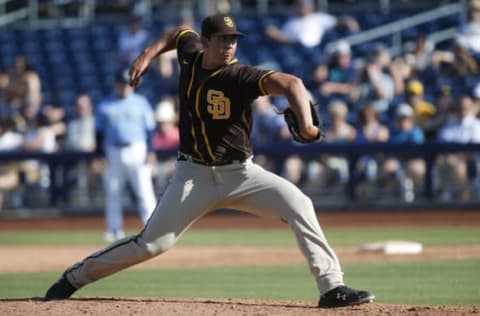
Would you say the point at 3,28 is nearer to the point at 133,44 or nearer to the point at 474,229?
the point at 133,44

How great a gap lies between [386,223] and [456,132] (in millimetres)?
1797

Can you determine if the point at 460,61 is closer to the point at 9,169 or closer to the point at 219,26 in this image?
the point at 9,169

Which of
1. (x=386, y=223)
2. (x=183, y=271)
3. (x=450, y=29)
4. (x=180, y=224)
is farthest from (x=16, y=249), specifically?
(x=450, y=29)

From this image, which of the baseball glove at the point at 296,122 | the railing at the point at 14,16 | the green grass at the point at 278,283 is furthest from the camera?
the railing at the point at 14,16

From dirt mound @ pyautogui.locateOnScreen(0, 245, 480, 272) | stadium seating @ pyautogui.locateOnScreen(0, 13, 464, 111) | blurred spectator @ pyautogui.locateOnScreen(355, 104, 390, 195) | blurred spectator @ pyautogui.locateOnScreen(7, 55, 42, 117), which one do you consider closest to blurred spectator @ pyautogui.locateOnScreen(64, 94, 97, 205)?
blurred spectator @ pyautogui.locateOnScreen(7, 55, 42, 117)

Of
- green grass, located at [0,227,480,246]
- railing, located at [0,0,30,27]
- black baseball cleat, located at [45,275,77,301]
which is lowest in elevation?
green grass, located at [0,227,480,246]

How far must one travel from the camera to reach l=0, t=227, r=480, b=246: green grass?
46.2ft

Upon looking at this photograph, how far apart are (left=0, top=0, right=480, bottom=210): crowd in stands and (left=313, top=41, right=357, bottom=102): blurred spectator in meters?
0.02

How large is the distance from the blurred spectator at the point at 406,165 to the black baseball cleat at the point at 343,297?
32.0 feet

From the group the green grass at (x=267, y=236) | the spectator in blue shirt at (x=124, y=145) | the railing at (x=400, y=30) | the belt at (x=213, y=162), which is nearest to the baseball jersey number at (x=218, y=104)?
the belt at (x=213, y=162)

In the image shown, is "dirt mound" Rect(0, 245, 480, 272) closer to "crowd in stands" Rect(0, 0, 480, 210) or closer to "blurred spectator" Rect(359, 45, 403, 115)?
"crowd in stands" Rect(0, 0, 480, 210)

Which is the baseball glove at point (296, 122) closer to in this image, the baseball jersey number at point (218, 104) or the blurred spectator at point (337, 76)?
the baseball jersey number at point (218, 104)

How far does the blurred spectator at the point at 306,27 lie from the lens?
18.9 m

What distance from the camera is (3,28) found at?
2211 centimetres
